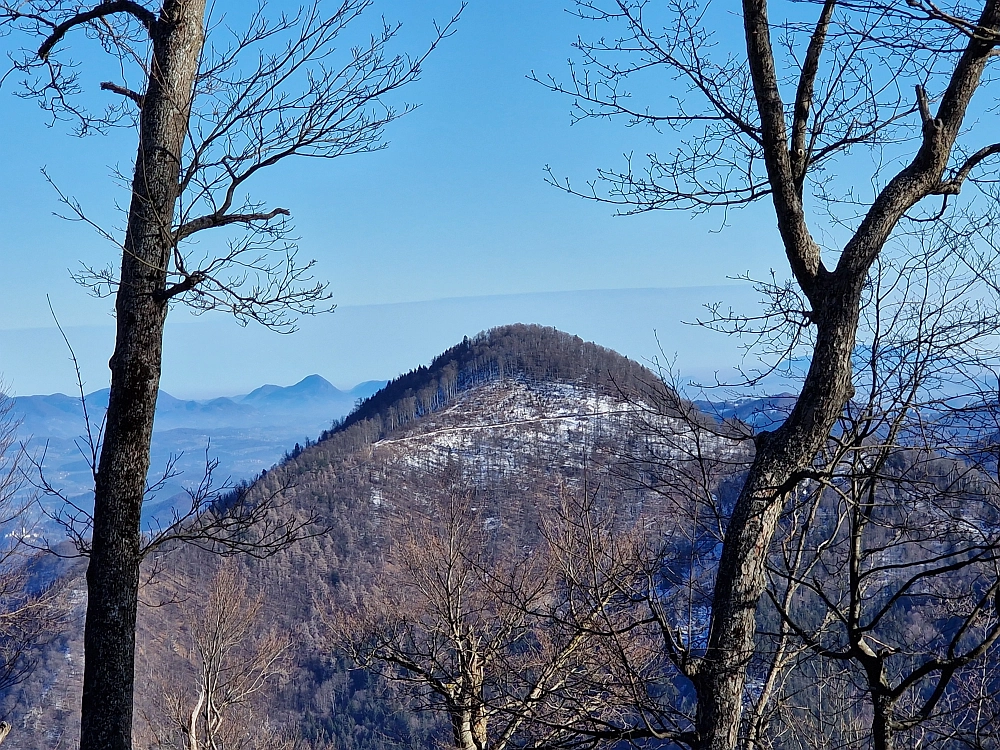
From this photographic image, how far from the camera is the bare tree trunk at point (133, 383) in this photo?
3.45 meters

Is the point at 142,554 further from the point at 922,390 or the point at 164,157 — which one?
the point at 922,390

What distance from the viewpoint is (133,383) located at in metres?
3.63

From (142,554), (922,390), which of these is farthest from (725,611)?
(142,554)

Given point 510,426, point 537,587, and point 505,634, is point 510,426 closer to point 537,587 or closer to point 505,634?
point 537,587

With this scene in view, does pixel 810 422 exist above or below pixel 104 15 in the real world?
below

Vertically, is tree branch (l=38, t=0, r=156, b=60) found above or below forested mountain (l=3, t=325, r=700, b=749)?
above

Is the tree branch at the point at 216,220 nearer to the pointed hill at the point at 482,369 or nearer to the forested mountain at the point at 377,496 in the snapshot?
the forested mountain at the point at 377,496

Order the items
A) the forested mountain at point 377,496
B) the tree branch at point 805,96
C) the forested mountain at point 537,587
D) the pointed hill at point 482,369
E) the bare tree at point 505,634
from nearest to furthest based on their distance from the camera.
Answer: the tree branch at point 805,96, the forested mountain at point 537,587, the bare tree at point 505,634, the forested mountain at point 377,496, the pointed hill at point 482,369

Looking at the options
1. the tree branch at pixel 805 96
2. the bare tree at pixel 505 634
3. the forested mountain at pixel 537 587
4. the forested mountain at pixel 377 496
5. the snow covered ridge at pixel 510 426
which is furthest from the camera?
the snow covered ridge at pixel 510 426

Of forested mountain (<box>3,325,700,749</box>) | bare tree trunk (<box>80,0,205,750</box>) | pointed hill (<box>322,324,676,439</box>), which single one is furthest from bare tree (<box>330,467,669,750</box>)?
pointed hill (<box>322,324,676,439</box>)

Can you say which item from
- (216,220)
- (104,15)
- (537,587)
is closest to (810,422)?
(216,220)

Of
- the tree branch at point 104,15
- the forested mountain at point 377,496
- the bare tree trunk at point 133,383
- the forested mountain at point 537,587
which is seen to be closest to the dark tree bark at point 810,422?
the forested mountain at point 537,587

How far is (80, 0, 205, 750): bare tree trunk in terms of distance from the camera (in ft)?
11.3

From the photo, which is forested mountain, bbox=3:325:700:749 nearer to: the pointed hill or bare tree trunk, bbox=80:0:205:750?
the pointed hill
